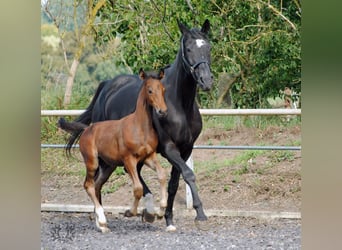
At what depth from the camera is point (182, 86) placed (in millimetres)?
4648

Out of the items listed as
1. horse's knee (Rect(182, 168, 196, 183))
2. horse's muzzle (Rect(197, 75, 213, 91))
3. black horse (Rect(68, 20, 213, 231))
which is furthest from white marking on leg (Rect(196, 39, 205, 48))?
horse's knee (Rect(182, 168, 196, 183))

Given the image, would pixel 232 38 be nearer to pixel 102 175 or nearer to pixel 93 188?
pixel 102 175

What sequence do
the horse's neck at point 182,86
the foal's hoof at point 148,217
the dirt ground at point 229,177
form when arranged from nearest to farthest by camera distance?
the horse's neck at point 182,86 → the foal's hoof at point 148,217 → the dirt ground at point 229,177

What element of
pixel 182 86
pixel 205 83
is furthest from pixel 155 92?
pixel 205 83

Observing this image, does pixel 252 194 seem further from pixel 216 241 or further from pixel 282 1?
pixel 282 1

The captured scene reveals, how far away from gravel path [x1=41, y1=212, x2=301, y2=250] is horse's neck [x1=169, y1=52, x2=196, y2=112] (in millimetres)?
1113

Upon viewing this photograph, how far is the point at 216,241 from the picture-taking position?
4949 millimetres

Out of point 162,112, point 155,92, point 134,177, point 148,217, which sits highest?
point 155,92

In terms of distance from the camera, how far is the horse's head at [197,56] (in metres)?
4.12

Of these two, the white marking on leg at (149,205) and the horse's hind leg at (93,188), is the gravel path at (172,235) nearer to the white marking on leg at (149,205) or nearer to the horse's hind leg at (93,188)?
the horse's hind leg at (93,188)

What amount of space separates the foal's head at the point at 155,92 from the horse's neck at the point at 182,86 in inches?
5.8

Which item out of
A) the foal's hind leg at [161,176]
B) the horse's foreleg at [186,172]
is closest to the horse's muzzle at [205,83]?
the horse's foreleg at [186,172]

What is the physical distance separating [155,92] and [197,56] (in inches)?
16.1

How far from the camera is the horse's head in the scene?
13.5 feet
